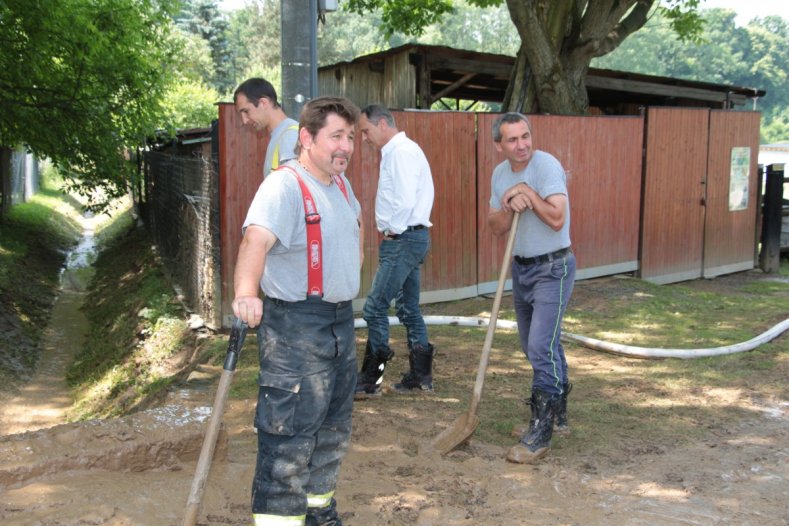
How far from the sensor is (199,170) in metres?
8.38

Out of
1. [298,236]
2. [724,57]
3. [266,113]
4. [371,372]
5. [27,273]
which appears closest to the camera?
[298,236]

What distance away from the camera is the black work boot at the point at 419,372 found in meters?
5.77

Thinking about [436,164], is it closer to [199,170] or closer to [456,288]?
[456,288]

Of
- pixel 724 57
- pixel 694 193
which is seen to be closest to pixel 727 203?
pixel 694 193

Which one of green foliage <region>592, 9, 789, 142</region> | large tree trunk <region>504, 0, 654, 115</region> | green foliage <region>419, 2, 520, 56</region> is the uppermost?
green foliage <region>419, 2, 520, 56</region>

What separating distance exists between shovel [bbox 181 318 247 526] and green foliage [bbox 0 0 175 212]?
758 centimetres

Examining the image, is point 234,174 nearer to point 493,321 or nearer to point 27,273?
point 493,321

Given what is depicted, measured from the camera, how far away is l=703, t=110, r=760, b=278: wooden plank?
11.9 meters

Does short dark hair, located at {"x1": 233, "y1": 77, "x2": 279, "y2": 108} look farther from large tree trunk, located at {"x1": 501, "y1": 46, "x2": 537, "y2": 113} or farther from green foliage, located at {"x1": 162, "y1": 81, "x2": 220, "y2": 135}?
green foliage, located at {"x1": 162, "y1": 81, "x2": 220, "y2": 135}

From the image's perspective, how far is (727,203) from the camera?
40.1 ft

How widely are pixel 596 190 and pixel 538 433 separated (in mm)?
6410

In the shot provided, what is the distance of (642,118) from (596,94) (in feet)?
27.1

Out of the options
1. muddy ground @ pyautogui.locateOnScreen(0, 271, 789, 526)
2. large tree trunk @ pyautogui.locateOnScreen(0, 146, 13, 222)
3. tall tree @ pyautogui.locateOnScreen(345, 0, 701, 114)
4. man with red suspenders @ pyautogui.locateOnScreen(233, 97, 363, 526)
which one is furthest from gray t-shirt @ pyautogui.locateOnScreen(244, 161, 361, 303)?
large tree trunk @ pyautogui.locateOnScreen(0, 146, 13, 222)

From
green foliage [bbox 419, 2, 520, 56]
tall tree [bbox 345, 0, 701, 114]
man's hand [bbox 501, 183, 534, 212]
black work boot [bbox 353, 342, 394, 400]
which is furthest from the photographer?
green foliage [bbox 419, 2, 520, 56]
